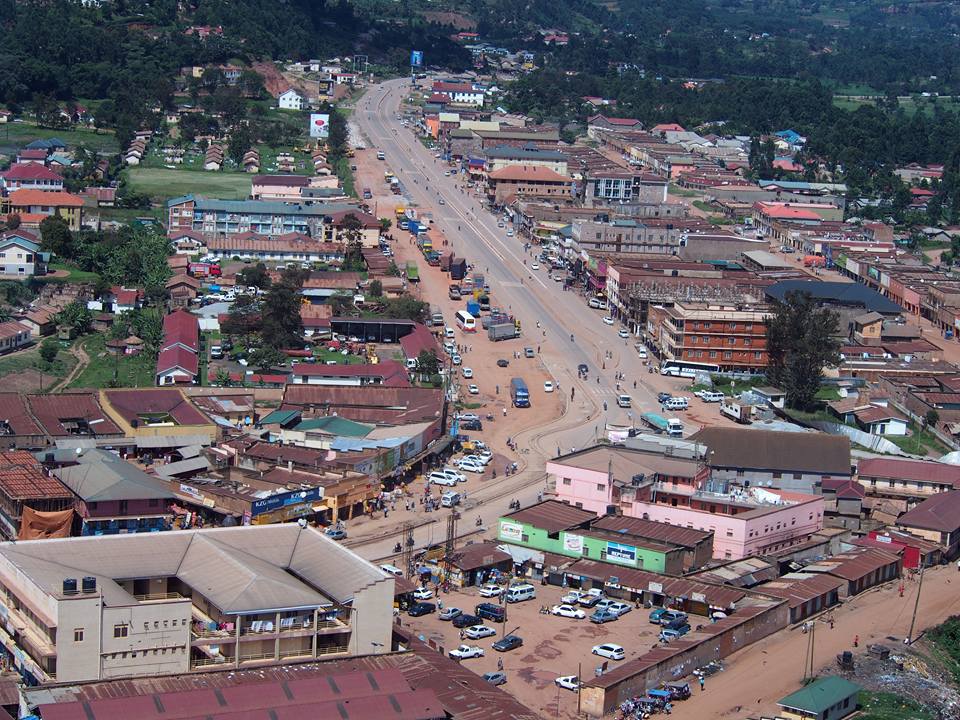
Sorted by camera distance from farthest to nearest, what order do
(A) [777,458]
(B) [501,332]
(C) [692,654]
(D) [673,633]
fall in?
1. (B) [501,332]
2. (A) [777,458]
3. (D) [673,633]
4. (C) [692,654]

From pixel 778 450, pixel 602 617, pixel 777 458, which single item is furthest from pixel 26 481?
pixel 778 450

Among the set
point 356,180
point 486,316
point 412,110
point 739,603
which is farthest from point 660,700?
point 412,110

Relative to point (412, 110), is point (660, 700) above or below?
below

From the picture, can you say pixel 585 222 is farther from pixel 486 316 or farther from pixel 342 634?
pixel 342 634

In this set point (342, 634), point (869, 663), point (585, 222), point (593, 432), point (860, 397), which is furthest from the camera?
point (585, 222)

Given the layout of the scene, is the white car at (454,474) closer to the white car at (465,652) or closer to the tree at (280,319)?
the white car at (465,652)

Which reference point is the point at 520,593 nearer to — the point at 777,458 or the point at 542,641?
the point at 542,641

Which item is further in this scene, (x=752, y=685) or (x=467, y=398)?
(x=467, y=398)
